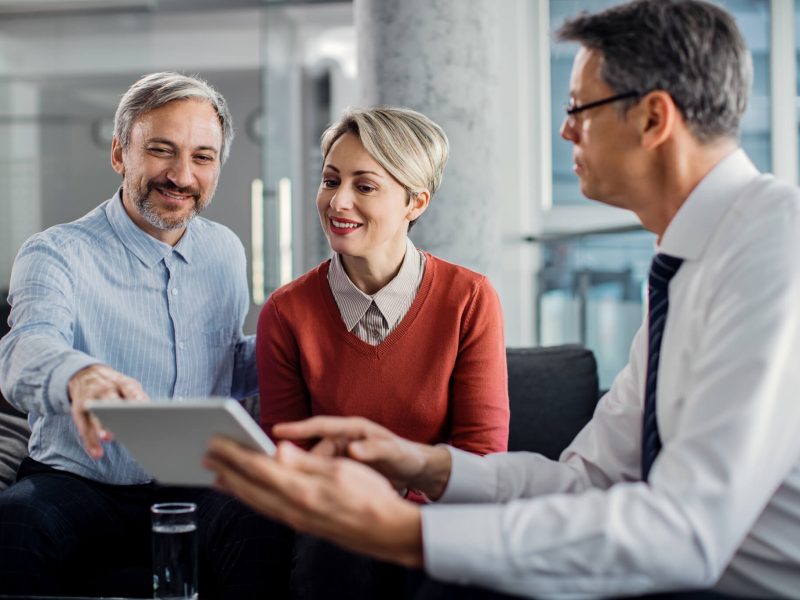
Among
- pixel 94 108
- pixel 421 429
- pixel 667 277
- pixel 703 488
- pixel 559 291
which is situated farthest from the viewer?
pixel 94 108

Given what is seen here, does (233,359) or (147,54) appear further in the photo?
(147,54)

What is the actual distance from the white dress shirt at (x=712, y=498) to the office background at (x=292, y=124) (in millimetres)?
2897

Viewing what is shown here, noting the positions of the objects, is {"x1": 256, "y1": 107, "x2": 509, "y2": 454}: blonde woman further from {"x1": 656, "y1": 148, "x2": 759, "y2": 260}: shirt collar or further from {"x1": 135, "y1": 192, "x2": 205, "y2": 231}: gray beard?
{"x1": 656, "y1": 148, "x2": 759, "y2": 260}: shirt collar

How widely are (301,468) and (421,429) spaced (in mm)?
874

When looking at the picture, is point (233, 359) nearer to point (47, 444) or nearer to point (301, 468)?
point (47, 444)

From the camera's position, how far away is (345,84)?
6.05 metres

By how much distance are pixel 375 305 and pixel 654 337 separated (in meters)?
0.77

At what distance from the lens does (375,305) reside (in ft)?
6.44

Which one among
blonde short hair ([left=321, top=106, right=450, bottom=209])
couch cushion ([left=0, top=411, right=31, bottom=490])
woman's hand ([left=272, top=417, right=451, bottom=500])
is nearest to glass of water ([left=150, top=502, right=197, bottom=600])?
woman's hand ([left=272, top=417, right=451, bottom=500])

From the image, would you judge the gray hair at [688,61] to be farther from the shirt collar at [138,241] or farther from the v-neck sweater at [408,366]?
the shirt collar at [138,241]

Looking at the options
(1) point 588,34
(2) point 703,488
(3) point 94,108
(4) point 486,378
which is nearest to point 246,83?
(3) point 94,108

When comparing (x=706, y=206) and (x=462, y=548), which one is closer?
(x=462, y=548)

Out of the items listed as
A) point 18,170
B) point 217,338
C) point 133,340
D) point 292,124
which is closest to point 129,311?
point 133,340

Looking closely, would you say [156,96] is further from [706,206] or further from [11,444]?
[706,206]
